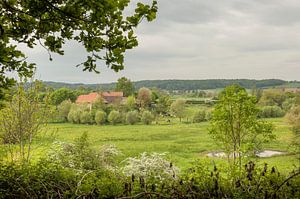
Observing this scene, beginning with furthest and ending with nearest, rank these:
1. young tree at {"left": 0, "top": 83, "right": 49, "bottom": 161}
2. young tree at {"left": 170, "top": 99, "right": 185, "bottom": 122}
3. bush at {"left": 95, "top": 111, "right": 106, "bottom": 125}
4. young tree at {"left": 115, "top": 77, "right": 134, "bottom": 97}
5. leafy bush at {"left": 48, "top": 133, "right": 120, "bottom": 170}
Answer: young tree at {"left": 115, "top": 77, "right": 134, "bottom": 97} → young tree at {"left": 170, "top": 99, "right": 185, "bottom": 122} → bush at {"left": 95, "top": 111, "right": 106, "bottom": 125} → young tree at {"left": 0, "top": 83, "right": 49, "bottom": 161} → leafy bush at {"left": 48, "top": 133, "right": 120, "bottom": 170}

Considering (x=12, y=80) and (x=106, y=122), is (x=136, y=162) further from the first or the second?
(x=106, y=122)

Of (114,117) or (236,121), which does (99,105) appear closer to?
(114,117)

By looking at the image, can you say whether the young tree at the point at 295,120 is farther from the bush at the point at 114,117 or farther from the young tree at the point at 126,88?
the young tree at the point at 126,88

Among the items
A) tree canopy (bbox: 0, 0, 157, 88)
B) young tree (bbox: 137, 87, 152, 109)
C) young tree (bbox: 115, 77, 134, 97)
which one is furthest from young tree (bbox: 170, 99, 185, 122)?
tree canopy (bbox: 0, 0, 157, 88)

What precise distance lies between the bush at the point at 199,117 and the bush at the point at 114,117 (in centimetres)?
1672

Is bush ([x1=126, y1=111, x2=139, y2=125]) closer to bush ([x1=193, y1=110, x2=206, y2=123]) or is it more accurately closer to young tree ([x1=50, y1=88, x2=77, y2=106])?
bush ([x1=193, y1=110, x2=206, y2=123])

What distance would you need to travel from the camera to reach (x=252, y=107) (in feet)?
39.9

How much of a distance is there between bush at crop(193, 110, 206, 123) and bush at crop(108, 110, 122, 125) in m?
16.7

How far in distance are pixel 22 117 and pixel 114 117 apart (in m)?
50.6

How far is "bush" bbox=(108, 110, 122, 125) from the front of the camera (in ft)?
209

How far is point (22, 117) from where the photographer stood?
524 inches

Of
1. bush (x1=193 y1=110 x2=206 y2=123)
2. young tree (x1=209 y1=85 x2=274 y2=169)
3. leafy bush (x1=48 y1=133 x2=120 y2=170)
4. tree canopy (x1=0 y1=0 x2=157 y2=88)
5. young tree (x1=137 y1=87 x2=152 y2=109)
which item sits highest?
tree canopy (x1=0 y1=0 x2=157 y2=88)

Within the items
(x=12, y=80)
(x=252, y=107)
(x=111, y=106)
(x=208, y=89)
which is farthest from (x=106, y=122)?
(x=208, y=89)

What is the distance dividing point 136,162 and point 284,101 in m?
73.1
